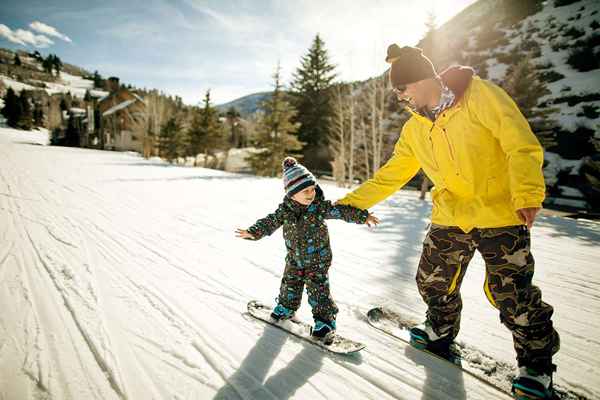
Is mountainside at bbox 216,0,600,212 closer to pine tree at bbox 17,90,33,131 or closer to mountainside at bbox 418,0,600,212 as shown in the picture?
mountainside at bbox 418,0,600,212

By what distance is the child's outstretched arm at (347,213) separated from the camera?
7.69 feet

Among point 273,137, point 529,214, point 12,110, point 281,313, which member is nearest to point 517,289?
point 529,214

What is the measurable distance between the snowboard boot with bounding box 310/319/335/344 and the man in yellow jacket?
2.84 feet

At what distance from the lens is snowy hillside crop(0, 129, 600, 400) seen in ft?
6.00

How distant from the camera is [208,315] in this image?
2.57 m

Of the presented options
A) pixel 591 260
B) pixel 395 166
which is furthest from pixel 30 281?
pixel 591 260

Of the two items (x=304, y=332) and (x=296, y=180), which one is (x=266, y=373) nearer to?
(x=304, y=332)

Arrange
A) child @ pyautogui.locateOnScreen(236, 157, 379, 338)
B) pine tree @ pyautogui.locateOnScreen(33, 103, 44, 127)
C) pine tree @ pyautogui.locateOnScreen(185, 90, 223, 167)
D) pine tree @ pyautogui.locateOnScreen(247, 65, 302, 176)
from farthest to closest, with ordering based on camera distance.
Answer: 1. pine tree @ pyautogui.locateOnScreen(33, 103, 44, 127)
2. pine tree @ pyautogui.locateOnScreen(185, 90, 223, 167)
3. pine tree @ pyautogui.locateOnScreen(247, 65, 302, 176)
4. child @ pyautogui.locateOnScreen(236, 157, 379, 338)

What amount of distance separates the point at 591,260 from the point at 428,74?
4.67m

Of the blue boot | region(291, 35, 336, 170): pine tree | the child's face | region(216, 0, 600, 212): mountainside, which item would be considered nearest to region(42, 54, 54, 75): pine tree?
region(291, 35, 336, 170): pine tree

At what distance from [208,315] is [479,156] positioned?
244 centimetres

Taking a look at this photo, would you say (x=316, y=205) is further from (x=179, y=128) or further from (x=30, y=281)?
(x=179, y=128)

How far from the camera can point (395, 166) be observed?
236cm

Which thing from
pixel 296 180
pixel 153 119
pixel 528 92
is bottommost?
pixel 296 180
